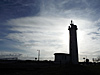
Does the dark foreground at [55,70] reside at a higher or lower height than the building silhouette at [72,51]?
lower

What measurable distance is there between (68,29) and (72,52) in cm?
914

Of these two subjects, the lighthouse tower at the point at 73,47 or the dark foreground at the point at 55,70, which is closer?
the dark foreground at the point at 55,70

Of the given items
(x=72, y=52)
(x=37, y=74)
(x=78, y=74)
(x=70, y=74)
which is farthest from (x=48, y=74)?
(x=72, y=52)

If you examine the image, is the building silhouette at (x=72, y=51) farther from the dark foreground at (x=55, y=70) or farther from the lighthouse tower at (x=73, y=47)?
the dark foreground at (x=55, y=70)

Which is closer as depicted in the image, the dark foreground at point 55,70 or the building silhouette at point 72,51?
the dark foreground at point 55,70

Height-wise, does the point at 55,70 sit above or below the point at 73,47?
below

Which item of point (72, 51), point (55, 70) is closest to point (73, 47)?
point (72, 51)

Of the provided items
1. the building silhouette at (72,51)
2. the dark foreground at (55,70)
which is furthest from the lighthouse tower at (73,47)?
the dark foreground at (55,70)

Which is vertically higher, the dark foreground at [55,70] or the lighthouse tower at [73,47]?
the lighthouse tower at [73,47]

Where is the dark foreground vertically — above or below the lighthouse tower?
below

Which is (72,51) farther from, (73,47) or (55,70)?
(55,70)

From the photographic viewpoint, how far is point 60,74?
1908 cm

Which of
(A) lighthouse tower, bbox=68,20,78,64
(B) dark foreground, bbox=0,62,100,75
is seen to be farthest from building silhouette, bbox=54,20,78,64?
(B) dark foreground, bbox=0,62,100,75

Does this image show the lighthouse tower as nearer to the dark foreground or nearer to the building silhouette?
the building silhouette
